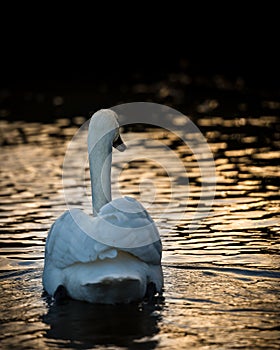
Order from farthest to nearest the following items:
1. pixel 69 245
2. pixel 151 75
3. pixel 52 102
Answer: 1. pixel 151 75
2. pixel 52 102
3. pixel 69 245

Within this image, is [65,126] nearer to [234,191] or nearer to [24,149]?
[24,149]

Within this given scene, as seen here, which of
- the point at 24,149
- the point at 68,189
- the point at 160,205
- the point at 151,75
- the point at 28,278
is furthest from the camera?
the point at 151,75

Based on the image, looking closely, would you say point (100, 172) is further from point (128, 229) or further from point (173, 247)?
point (173, 247)

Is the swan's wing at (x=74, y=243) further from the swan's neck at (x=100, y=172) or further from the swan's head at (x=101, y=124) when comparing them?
the swan's head at (x=101, y=124)

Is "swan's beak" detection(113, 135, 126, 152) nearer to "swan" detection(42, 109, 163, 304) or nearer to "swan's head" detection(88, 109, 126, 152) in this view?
"swan's head" detection(88, 109, 126, 152)

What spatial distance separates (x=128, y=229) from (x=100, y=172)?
124 cm

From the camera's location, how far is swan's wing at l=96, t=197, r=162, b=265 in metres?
8.59

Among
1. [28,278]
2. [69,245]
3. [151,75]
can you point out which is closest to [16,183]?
[28,278]

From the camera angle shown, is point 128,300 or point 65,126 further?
point 65,126

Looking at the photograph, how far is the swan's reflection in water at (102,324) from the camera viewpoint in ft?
27.0

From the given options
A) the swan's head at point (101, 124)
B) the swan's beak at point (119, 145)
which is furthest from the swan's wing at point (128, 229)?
the swan's beak at point (119, 145)

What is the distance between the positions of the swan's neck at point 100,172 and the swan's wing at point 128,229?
687mm

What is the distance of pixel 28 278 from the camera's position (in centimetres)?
1014

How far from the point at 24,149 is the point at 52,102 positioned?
7.65m
